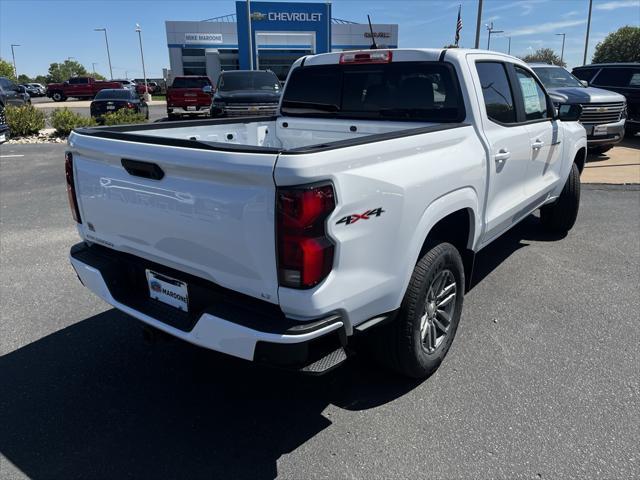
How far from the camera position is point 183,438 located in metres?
2.66

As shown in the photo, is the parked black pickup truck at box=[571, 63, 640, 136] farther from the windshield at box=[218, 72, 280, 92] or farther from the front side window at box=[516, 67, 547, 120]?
the front side window at box=[516, 67, 547, 120]

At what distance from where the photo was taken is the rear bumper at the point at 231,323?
7.03 feet

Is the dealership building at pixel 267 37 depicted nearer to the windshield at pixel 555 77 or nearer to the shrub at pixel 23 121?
the shrub at pixel 23 121

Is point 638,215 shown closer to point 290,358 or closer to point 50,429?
point 290,358

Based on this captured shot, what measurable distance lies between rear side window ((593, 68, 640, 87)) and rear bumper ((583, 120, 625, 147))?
3.31 meters

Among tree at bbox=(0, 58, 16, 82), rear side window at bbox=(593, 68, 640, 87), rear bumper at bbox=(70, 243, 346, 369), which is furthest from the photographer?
tree at bbox=(0, 58, 16, 82)

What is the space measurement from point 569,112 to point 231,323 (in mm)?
4205

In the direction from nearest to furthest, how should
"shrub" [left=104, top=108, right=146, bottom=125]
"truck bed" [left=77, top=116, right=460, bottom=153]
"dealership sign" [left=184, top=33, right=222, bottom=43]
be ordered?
1. "truck bed" [left=77, top=116, right=460, bottom=153]
2. "shrub" [left=104, top=108, right=146, bottom=125]
3. "dealership sign" [left=184, top=33, right=222, bottom=43]

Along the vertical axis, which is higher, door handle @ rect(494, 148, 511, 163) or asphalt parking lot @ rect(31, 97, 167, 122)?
door handle @ rect(494, 148, 511, 163)

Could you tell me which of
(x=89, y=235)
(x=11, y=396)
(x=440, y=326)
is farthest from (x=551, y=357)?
(x=11, y=396)

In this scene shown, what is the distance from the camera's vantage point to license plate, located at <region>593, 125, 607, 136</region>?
34.0 ft

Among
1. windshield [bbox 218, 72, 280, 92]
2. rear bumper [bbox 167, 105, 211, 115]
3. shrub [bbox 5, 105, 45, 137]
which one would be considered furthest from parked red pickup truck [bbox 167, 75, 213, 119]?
shrub [bbox 5, 105, 45, 137]

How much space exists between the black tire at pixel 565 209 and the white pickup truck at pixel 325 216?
6.17 feet

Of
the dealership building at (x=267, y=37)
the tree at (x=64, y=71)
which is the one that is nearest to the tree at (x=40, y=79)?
the tree at (x=64, y=71)
